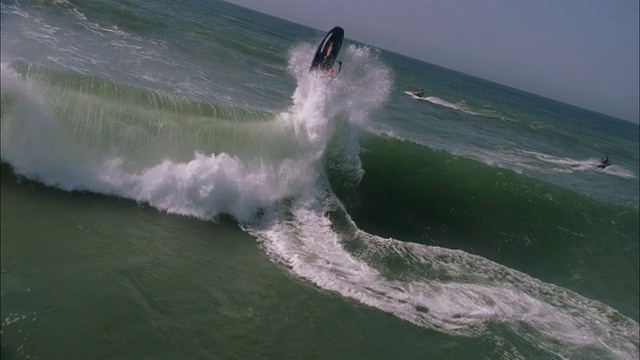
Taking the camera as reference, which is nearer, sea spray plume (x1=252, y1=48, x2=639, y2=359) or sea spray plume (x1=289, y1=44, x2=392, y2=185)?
sea spray plume (x1=252, y1=48, x2=639, y2=359)

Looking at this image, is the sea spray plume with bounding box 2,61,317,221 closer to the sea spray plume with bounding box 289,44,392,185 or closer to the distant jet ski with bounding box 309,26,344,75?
the sea spray plume with bounding box 289,44,392,185

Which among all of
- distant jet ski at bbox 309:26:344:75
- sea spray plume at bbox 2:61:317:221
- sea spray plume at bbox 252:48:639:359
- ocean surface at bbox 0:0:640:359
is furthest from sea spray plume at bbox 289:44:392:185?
sea spray plume at bbox 2:61:317:221

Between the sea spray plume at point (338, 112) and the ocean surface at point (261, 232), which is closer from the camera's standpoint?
the ocean surface at point (261, 232)

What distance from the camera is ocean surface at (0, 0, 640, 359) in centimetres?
581

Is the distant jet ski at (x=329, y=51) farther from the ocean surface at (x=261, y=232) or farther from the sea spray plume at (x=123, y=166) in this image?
the sea spray plume at (x=123, y=166)

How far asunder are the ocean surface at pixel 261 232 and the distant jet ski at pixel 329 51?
0.45 meters

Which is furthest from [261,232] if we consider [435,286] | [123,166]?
[435,286]

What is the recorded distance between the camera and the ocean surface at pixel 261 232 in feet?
19.1

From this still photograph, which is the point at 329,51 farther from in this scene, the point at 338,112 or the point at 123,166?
the point at 123,166

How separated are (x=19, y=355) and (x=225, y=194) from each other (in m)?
4.88

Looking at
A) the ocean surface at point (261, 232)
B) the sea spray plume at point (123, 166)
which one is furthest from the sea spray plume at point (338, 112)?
the sea spray plume at point (123, 166)

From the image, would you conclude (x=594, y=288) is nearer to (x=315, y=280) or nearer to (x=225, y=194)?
(x=315, y=280)

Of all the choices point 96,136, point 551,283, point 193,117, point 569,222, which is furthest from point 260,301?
point 569,222

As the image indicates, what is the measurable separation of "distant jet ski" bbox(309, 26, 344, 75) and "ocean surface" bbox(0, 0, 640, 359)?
45 cm
